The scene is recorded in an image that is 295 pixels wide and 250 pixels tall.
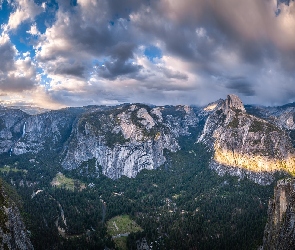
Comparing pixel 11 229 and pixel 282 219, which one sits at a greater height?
pixel 282 219

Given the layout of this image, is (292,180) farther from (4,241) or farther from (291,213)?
(4,241)

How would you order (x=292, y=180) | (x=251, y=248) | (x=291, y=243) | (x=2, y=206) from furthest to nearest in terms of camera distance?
(x=251, y=248) → (x=2, y=206) → (x=292, y=180) → (x=291, y=243)

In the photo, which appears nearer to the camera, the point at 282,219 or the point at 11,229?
the point at 282,219

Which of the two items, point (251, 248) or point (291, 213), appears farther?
Result: point (251, 248)

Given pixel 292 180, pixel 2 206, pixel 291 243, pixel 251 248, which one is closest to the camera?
pixel 291 243

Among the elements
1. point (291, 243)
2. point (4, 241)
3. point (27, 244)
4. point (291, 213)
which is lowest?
point (27, 244)

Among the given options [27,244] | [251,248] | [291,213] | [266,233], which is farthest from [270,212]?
[27,244]
